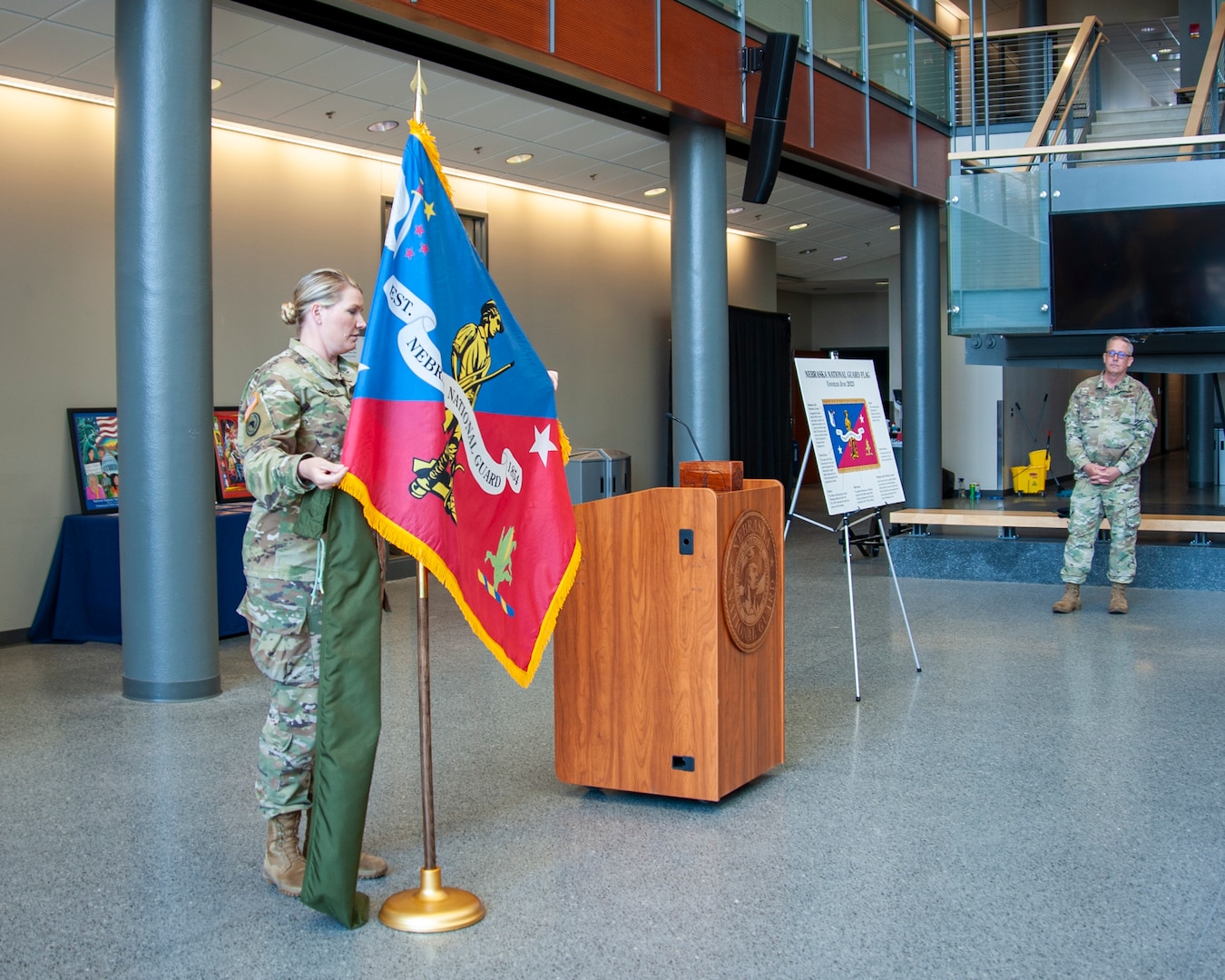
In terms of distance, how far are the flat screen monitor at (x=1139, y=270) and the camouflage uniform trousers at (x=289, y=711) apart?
747cm

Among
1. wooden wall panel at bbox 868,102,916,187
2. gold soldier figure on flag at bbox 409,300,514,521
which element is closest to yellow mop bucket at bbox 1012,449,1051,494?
wooden wall panel at bbox 868,102,916,187

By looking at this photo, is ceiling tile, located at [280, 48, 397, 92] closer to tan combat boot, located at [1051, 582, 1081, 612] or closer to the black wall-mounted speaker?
the black wall-mounted speaker

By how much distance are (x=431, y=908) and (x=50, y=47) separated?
5402 millimetres

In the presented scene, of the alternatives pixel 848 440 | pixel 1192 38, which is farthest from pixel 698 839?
pixel 1192 38

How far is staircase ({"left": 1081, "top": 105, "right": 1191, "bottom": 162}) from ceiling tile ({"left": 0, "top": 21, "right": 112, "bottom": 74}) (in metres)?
9.20

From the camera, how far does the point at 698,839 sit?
11.1ft

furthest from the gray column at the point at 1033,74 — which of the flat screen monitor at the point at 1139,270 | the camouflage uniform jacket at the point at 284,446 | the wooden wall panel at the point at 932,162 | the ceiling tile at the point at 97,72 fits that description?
the camouflage uniform jacket at the point at 284,446

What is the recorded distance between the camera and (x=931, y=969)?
2529mm

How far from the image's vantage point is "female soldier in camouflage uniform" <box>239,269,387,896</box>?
286 cm

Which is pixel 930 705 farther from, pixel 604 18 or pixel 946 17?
pixel 946 17

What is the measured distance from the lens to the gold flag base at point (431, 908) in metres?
2.76

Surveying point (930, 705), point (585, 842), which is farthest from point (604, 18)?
point (585, 842)

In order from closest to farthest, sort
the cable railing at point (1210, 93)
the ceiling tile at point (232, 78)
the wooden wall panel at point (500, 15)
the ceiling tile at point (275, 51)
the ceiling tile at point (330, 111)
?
1. the wooden wall panel at point (500, 15)
2. the ceiling tile at point (275, 51)
3. the ceiling tile at point (232, 78)
4. the ceiling tile at point (330, 111)
5. the cable railing at point (1210, 93)

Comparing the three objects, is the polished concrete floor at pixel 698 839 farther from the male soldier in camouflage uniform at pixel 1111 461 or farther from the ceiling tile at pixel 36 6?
the ceiling tile at pixel 36 6
